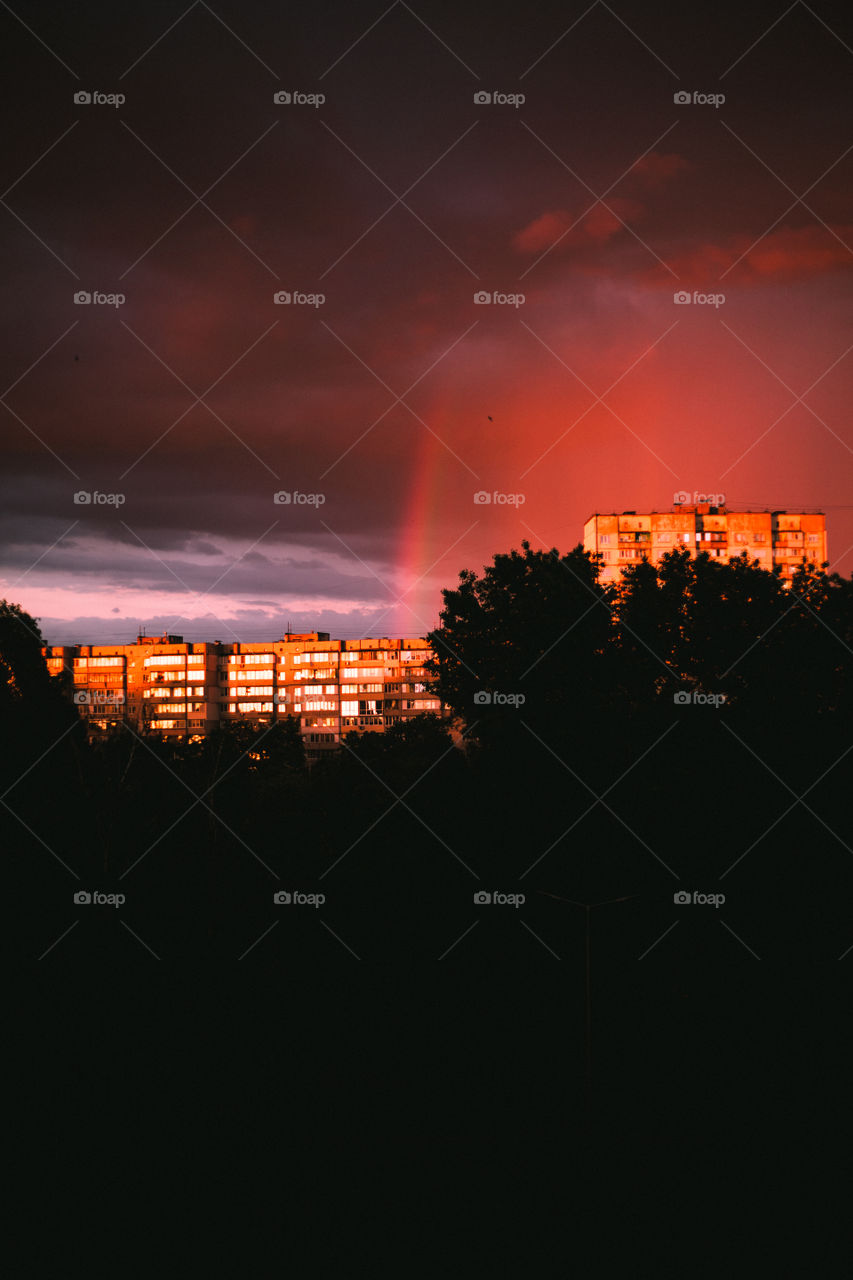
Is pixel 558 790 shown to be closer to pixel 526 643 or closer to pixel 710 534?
pixel 526 643

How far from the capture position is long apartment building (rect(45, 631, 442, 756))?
143 meters

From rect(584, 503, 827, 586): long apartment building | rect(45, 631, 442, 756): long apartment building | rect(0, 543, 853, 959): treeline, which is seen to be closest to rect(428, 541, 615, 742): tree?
rect(0, 543, 853, 959): treeline

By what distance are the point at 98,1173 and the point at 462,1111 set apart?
6.41 metres

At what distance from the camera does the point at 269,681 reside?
158 meters

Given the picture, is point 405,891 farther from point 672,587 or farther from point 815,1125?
point 815,1125

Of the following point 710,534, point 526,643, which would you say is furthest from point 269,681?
point 526,643

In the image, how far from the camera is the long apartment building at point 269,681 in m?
143

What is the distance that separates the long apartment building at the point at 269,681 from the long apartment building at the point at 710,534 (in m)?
35.2

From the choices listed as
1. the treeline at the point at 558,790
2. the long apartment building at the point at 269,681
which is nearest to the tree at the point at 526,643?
the treeline at the point at 558,790

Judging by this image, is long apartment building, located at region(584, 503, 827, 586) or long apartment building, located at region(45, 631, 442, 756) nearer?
long apartment building, located at region(584, 503, 827, 586)

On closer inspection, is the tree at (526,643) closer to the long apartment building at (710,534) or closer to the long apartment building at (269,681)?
the long apartment building at (710,534)

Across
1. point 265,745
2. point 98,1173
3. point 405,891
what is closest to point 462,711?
point 405,891

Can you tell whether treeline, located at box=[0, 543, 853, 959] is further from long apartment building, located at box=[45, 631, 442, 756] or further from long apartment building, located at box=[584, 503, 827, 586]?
long apartment building, located at box=[45, 631, 442, 756]

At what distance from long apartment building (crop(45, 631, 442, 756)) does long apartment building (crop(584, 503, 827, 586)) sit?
35.2 m
